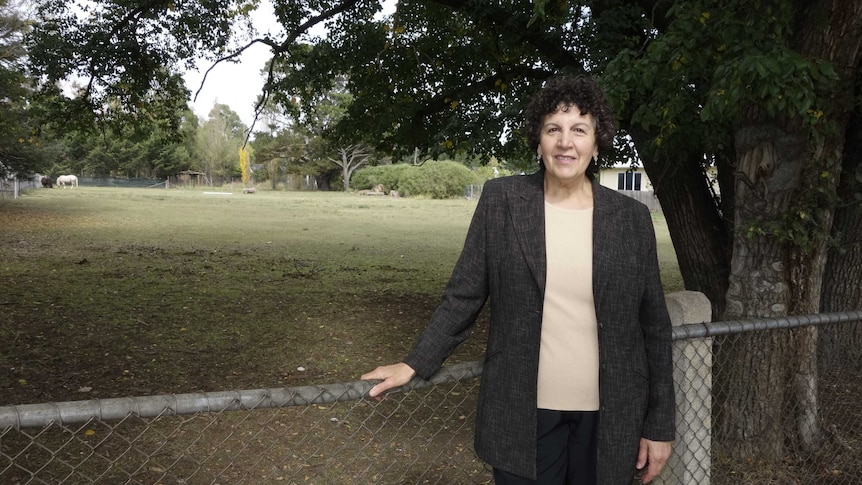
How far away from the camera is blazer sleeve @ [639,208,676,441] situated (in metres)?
1.99

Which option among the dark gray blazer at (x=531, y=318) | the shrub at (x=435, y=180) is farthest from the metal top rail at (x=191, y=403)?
the shrub at (x=435, y=180)

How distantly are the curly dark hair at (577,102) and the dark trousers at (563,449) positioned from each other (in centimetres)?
78

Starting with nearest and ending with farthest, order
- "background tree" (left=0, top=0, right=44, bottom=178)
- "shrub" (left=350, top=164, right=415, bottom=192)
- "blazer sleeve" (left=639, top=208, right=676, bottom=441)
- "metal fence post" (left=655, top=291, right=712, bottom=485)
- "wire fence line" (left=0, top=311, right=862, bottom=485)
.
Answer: "blazer sleeve" (left=639, top=208, right=676, bottom=441), "metal fence post" (left=655, top=291, right=712, bottom=485), "wire fence line" (left=0, top=311, right=862, bottom=485), "background tree" (left=0, top=0, right=44, bottom=178), "shrub" (left=350, top=164, right=415, bottom=192)

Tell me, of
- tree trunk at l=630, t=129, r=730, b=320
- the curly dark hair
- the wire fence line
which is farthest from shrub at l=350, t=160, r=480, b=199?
the curly dark hair

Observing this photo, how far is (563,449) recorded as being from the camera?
199 cm

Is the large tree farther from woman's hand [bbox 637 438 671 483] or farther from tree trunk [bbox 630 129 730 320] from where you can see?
woman's hand [bbox 637 438 671 483]

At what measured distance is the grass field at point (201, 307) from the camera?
6078 millimetres

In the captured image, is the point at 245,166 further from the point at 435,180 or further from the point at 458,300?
the point at 458,300

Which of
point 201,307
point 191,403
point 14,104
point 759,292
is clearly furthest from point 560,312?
point 14,104

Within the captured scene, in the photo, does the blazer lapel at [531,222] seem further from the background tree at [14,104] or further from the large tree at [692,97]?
the background tree at [14,104]

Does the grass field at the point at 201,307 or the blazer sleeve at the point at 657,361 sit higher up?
the blazer sleeve at the point at 657,361

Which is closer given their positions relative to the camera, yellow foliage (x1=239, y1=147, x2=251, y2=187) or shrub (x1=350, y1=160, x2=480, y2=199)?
shrub (x1=350, y1=160, x2=480, y2=199)

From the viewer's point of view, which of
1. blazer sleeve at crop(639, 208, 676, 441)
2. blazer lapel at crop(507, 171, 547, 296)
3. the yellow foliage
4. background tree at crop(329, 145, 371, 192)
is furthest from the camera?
the yellow foliage

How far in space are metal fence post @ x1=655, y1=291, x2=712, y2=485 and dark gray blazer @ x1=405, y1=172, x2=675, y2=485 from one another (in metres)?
0.43
